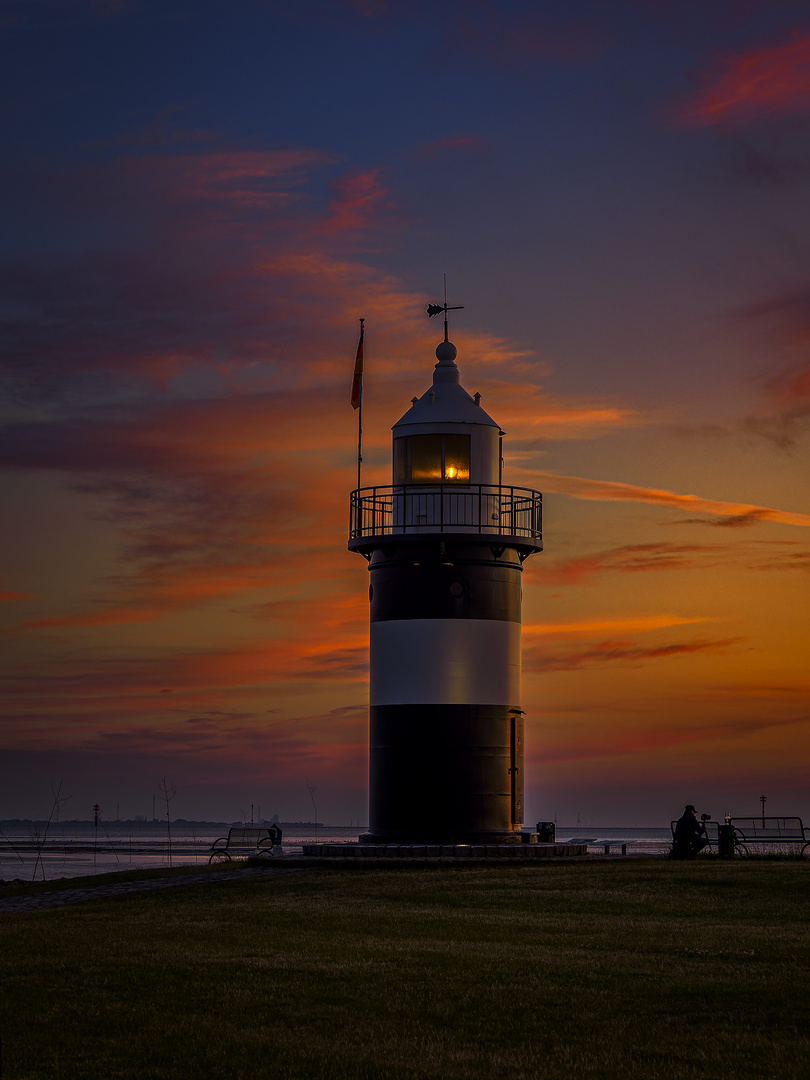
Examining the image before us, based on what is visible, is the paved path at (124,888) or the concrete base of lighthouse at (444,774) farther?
the concrete base of lighthouse at (444,774)

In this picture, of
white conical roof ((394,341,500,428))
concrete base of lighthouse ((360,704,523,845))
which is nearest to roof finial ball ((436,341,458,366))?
white conical roof ((394,341,500,428))

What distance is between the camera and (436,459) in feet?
95.9

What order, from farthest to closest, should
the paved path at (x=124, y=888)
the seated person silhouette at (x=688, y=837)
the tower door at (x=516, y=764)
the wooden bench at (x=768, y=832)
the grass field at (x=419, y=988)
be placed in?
the wooden bench at (x=768, y=832) < the tower door at (x=516, y=764) < the seated person silhouette at (x=688, y=837) < the paved path at (x=124, y=888) < the grass field at (x=419, y=988)

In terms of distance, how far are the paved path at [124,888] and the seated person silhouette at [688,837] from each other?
7.79 m

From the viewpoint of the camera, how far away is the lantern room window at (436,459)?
95.6 ft

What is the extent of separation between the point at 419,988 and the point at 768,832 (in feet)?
71.4

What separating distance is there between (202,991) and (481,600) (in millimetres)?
16296

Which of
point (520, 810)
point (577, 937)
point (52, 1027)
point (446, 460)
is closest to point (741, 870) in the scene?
point (520, 810)

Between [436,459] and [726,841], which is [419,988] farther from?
[436,459]

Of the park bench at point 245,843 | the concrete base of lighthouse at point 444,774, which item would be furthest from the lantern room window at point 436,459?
the park bench at point 245,843

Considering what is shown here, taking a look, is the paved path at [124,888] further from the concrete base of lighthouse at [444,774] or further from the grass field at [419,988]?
the concrete base of lighthouse at [444,774]

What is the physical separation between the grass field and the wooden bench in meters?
10.5

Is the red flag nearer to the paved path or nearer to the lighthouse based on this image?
the lighthouse

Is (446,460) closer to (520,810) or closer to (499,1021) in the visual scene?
(520,810)
